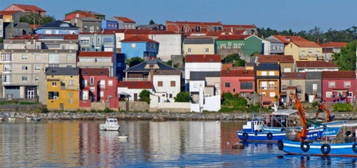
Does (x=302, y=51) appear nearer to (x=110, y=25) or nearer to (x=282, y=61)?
(x=282, y=61)

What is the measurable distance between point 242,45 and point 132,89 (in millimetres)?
23345

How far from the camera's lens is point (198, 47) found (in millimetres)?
90562

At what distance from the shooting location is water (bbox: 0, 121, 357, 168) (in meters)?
36.8

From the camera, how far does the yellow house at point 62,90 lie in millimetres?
69500

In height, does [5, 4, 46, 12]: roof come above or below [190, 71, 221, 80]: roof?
above

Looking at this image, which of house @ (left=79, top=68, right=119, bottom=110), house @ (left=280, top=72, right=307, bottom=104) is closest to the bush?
house @ (left=280, top=72, right=307, bottom=104)

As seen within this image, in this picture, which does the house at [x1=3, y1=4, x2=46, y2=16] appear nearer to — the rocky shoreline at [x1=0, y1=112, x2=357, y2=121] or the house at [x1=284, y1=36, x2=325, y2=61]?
the house at [x1=284, y1=36, x2=325, y2=61]

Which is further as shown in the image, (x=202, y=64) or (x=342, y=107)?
(x=202, y=64)

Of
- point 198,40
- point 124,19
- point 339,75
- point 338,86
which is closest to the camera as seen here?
point 338,86

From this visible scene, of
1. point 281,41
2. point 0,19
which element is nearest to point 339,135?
point 281,41

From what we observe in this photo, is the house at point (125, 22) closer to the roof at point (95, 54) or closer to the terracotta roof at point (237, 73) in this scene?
the roof at point (95, 54)

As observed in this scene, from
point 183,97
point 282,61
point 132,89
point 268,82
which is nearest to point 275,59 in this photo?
point 282,61

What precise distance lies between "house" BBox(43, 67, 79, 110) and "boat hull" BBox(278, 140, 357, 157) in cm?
3169

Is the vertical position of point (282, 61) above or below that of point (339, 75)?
above
